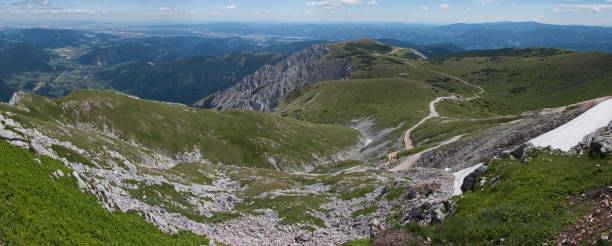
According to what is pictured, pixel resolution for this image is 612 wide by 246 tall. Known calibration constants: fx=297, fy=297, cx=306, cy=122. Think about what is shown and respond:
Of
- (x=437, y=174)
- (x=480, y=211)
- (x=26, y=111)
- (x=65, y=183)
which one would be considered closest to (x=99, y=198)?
(x=65, y=183)

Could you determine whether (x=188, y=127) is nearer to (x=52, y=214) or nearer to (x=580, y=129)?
(x=52, y=214)

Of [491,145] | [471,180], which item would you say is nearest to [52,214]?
[471,180]

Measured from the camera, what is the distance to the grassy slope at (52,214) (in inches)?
627

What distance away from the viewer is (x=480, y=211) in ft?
79.5

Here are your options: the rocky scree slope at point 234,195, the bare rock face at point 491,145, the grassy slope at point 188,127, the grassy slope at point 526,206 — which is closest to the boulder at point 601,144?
the grassy slope at point 526,206

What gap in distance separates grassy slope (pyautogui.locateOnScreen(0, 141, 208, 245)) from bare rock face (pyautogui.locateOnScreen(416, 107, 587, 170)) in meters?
40.1

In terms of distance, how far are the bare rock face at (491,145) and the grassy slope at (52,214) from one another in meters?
40.1

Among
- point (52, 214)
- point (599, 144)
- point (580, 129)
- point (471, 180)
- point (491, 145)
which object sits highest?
point (599, 144)

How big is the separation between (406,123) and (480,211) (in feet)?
484

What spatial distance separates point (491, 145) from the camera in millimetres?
62938

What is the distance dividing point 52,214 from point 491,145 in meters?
70.7

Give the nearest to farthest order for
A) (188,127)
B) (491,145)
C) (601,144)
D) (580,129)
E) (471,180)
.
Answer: (601,144)
(471,180)
(580,129)
(491,145)
(188,127)

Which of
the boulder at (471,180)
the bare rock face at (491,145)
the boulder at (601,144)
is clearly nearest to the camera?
the boulder at (601,144)

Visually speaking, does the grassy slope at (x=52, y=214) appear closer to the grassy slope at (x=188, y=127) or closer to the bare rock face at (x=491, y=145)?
the bare rock face at (x=491, y=145)
